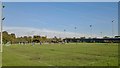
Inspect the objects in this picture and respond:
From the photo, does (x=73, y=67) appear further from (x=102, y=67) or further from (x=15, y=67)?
(x=15, y=67)

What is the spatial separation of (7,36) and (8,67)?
158 m

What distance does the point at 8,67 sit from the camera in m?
20.7

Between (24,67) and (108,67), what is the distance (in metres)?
6.11

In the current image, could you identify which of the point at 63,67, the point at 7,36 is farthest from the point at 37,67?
the point at 7,36

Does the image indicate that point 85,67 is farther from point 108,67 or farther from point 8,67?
point 8,67

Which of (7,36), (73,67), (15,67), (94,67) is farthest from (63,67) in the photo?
(7,36)

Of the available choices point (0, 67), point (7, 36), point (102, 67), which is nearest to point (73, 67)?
point (102, 67)

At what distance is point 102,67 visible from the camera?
64.9 ft

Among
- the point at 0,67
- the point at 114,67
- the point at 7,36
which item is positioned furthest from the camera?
the point at 7,36

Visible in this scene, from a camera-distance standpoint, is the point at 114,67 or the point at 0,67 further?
the point at 0,67

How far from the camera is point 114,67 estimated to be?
63.3ft

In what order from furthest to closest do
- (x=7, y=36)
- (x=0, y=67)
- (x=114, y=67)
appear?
1. (x=7, y=36)
2. (x=0, y=67)
3. (x=114, y=67)

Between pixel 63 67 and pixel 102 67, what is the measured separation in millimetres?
2819

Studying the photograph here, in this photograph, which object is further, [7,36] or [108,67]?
[7,36]
